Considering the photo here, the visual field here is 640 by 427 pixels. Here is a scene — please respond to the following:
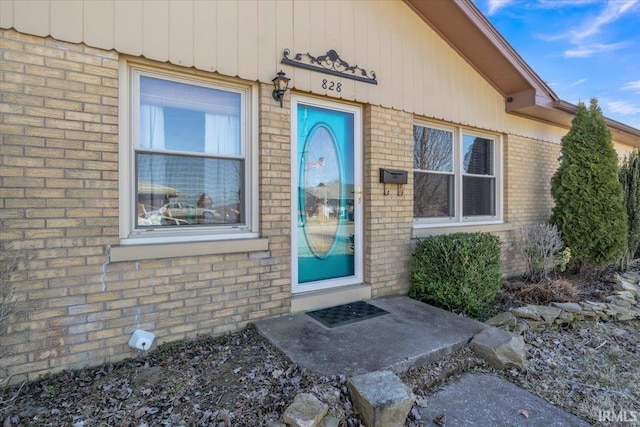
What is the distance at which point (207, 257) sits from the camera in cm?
326

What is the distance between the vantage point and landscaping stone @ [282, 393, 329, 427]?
6.41ft

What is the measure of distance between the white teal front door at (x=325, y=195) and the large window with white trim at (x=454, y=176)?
117 centimetres

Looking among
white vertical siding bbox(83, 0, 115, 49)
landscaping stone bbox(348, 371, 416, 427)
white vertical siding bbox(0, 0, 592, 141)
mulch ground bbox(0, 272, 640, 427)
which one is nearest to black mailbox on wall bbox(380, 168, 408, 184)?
white vertical siding bbox(0, 0, 592, 141)

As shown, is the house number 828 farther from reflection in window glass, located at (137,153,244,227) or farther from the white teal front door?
reflection in window glass, located at (137,153,244,227)

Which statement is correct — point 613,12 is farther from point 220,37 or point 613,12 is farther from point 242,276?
point 242,276

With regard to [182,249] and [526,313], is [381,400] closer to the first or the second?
[182,249]

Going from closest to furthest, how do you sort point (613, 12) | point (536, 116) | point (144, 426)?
point (144, 426) → point (536, 116) → point (613, 12)

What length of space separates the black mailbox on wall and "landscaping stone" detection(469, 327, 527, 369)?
6.83 ft

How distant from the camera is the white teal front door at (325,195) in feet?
13.1

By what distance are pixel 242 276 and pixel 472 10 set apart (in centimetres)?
460

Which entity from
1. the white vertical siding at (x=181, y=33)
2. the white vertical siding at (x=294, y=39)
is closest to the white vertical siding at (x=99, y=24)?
the white vertical siding at (x=294, y=39)

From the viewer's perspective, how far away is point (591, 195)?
5719 mm

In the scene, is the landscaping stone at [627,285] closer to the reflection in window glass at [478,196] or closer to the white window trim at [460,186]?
the white window trim at [460,186]

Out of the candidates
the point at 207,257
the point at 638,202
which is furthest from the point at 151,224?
the point at 638,202
